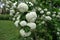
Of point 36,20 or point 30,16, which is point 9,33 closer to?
point 36,20

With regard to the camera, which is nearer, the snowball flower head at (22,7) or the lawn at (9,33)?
the snowball flower head at (22,7)

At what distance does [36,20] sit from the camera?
1990 millimetres

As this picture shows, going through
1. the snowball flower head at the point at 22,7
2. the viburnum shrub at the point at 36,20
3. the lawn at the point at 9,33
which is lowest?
the lawn at the point at 9,33

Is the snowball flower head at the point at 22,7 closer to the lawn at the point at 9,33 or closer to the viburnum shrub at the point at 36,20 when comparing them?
the viburnum shrub at the point at 36,20

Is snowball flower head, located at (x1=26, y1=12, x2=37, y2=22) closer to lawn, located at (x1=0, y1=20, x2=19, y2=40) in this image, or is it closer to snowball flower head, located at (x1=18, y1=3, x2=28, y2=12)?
snowball flower head, located at (x1=18, y1=3, x2=28, y2=12)

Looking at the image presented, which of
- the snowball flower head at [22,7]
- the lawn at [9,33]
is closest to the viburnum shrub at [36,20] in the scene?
the snowball flower head at [22,7]

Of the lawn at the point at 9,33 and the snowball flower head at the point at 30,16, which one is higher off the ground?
the snowball flower head at the point at 30,16

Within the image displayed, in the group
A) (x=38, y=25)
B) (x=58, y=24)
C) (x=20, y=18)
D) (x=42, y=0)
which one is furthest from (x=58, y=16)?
(x=20, y=18)

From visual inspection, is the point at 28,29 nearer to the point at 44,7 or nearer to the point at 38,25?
the point at 38,25

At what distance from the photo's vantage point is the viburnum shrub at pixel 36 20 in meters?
1.84

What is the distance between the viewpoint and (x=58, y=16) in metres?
2.54

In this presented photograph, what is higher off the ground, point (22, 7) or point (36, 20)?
point (22, 7)

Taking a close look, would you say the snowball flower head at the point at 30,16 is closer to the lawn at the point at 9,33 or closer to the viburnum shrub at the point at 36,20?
the viburnum shrub at the point at 36,20

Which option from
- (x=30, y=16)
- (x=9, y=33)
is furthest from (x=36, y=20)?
(x=9, y=33)
